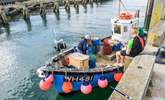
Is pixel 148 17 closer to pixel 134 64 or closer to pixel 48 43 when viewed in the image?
pixel 134 64

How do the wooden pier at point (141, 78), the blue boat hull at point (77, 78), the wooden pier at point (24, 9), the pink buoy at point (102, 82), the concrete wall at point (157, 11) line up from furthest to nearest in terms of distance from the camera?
the wooden pier at point (24, 9)
the concrete wall at point (157, 11)
the blue boat hull at point (77, 78)
the pink buoy at point (102, 82)
the wooden pier at point (141, 78)

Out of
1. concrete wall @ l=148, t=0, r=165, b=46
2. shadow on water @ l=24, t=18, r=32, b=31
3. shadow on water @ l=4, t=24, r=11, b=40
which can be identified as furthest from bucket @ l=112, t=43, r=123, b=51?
shadow on water @ l=24, t=18, r=32, b=31

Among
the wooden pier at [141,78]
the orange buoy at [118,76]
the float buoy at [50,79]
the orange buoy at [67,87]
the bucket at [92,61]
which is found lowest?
the orange buoy at [67,87]

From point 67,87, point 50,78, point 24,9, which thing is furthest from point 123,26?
point 24,9

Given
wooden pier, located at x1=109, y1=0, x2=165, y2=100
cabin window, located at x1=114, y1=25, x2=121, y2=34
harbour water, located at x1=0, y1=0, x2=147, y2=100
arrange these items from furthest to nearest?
cabin window, located at x1=114, y1=25, x2=121, y2=34 < harbour water, located at x1=0, y1=0, x2=147, y2=100 < wooden pier, located at x1=109, y1=0, x2=165, y2=100

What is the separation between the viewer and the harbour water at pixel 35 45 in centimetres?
1162

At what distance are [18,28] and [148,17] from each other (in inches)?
679

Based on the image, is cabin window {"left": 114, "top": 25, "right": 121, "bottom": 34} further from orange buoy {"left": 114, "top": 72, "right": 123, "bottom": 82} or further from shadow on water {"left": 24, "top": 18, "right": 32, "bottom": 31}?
shadow on water {"left": 24, "top": 18, "right": 32, "bottom": 31}

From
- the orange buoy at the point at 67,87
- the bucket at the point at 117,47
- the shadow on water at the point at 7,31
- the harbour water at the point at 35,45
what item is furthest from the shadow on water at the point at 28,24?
the orange buoy at the point at 67,87

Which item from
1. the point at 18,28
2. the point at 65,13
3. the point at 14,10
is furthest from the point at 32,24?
the point at 65,13

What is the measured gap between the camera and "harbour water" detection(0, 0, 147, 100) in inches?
458

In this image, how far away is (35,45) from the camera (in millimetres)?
19766

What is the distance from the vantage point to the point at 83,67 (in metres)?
9.63

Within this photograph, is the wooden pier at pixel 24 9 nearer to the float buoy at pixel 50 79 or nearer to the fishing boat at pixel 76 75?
the fishing boat at pixel 76 75
